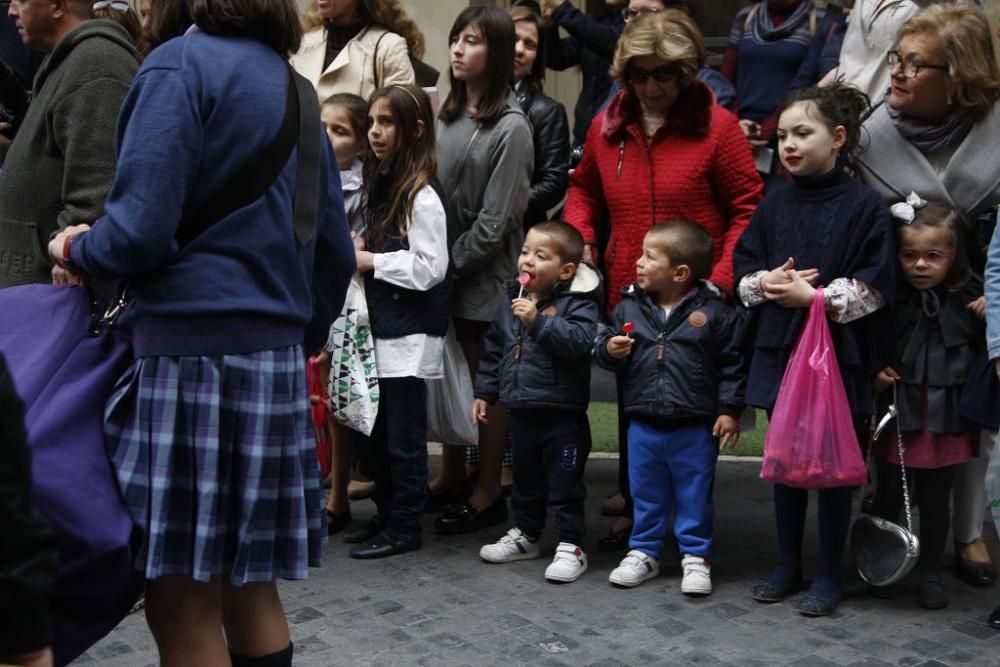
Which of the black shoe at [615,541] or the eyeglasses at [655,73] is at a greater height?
the eyeglasses at [655,73]

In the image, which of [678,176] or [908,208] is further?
[678,176]

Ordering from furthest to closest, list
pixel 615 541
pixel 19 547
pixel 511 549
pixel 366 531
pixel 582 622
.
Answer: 1. pixel 366 531
2. pixel 615 541
3. pixel 511 549
4. pixel 582 622
5. pixel 19 547

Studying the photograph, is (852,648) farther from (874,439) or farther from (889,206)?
(889,206)

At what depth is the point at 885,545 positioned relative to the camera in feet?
16.1

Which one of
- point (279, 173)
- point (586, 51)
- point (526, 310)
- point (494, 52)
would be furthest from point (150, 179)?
point (586, 51)

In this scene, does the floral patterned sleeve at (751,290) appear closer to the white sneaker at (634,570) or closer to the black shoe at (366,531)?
the white sneaker at (634,570)

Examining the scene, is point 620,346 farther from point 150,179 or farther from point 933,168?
point 150,179

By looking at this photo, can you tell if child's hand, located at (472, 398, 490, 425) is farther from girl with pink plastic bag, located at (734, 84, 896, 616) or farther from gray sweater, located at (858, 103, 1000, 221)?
gray sweater, located at (858, 103, 1000, 221)

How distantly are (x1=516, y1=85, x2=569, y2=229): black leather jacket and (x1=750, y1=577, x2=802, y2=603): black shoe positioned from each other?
2009mm

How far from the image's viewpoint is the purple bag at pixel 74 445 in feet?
9.37

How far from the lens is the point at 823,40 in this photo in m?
6.51

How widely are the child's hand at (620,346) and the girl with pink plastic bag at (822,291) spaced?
1.41 feet

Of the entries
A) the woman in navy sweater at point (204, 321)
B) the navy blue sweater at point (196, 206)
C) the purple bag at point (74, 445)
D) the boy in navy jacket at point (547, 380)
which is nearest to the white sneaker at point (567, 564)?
the boy in navy jacket at point (547, 380)

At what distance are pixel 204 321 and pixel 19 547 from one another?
1.13m
